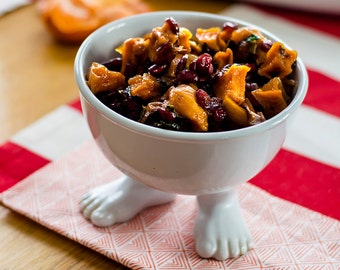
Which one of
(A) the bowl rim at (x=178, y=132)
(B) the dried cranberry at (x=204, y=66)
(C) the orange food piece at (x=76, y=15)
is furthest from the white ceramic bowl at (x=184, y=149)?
(C) the orange food piece at (x=76, y=15)

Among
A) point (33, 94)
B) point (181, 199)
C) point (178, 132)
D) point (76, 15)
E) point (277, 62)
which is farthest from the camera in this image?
point (76, 15)

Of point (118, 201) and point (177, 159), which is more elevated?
point (177, 159)

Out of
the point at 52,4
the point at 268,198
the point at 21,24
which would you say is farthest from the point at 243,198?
the point at 21,24

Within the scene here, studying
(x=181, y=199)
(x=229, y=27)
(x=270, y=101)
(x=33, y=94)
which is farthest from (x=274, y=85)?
(x=33, y=94)

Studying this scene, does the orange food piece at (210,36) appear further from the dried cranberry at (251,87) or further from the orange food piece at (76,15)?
the orange food piece at (76,15)

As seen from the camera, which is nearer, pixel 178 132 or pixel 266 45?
pixel 178 132

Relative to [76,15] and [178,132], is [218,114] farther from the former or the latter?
[76,15]

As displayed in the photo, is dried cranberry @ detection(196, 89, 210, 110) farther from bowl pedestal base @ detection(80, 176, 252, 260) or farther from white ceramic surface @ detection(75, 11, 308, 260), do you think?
bowl pedestal base @ detection(80, 176, 252, 260)
